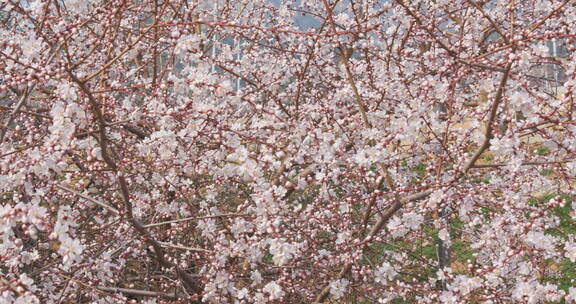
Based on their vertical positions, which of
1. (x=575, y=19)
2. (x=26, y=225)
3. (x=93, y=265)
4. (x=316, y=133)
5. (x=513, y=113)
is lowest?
(x=26, y=225)

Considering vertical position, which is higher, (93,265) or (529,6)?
(529,6)

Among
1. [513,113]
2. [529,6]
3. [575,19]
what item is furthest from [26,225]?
[529,6]

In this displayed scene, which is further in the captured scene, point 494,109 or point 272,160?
point 272,160

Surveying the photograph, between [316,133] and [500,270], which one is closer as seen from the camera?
[500,270]

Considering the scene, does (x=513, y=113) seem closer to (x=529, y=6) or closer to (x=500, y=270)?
(x=500, y=270)

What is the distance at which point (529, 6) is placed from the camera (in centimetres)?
643

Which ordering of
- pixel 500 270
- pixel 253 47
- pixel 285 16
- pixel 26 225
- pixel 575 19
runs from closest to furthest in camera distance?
1. pixel 26 225
2. pixel 500 270
3. pixel 575 19
4. pixel 253 47
5. pixel 285 16

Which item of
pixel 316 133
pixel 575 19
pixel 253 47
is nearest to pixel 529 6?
pixel 575 19

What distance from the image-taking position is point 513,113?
9.14 ft

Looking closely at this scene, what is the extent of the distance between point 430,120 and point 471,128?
33 centimetres

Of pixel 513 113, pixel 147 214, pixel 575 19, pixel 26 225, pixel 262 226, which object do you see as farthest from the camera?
pixel 147 214

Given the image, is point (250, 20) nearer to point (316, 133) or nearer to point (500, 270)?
point (316, 133)

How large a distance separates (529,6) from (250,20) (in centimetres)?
374

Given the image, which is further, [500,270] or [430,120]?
[430,120]
